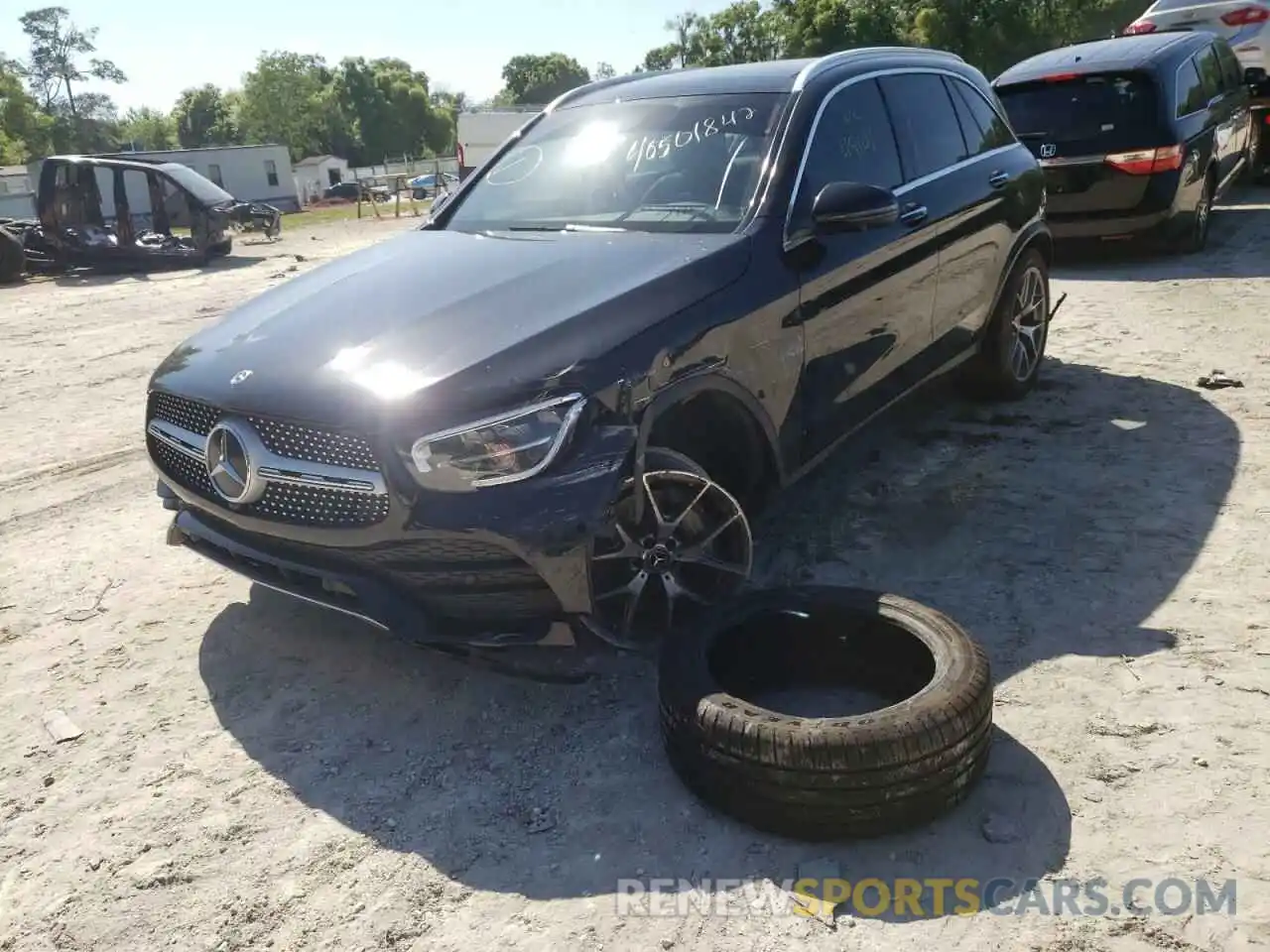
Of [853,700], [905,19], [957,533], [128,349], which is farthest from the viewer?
[905,19]

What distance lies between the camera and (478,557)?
112 inches

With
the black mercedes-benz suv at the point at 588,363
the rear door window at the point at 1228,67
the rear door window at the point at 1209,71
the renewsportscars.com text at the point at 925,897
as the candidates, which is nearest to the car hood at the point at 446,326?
the black mercedes-benz suv at the point at 588,363

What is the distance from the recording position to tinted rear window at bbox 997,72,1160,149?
8.55m

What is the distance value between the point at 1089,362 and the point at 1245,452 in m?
1.81

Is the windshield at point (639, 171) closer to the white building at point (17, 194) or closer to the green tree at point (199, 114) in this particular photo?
the white building at point (17, 194)

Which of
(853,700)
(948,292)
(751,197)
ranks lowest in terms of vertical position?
(853,700)

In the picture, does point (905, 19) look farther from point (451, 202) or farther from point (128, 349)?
point (451, 202)

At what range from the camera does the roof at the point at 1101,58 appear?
878 cm

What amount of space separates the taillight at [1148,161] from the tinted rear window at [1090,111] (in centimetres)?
8

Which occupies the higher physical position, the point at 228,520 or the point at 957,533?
the point at 228,520

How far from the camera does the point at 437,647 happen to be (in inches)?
114

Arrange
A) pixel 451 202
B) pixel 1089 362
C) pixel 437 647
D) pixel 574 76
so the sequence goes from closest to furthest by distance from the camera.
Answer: pixel 437 647, pixel 451 202, pixel 1089 362, pixel 574 76

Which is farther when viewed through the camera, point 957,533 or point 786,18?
point 786,18

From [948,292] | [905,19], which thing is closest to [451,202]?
[948,292]
